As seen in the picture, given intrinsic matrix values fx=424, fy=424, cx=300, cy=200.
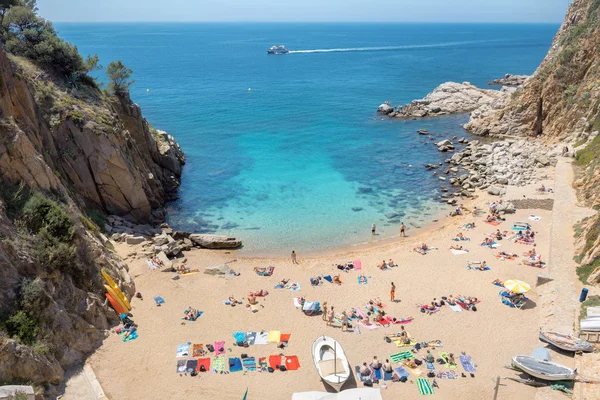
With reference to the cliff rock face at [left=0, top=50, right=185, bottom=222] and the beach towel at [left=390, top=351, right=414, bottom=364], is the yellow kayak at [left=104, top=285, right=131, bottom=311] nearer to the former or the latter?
the cliff rock face at [left=0, top=50, right=185, bottom=222]

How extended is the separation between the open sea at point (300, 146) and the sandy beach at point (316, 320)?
552 cm

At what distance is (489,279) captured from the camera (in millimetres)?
26922

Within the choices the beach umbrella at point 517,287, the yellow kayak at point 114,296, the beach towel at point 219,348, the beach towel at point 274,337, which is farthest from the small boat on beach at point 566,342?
the yellow kayak at point 114,296

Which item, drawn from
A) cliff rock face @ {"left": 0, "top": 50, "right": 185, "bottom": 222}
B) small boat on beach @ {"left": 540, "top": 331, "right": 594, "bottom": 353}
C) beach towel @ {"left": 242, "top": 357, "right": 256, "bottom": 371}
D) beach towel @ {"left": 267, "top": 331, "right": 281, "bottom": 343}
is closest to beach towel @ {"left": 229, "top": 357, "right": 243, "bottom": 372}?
beach towel @ {"left": 242, "top": 357, "right": 256, "bottom": 371}

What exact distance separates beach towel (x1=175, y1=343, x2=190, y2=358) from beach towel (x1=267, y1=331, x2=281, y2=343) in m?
3.99

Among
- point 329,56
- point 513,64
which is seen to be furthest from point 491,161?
point 329,56

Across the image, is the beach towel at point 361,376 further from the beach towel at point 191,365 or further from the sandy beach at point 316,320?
the beach towel at point 191,365

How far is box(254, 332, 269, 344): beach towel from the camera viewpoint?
21.5 meters

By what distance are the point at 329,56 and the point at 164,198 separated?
392 ft

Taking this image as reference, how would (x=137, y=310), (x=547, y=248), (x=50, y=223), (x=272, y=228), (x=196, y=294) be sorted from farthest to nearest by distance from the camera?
(x=272, y=228) → (x=547, y=248) → (x=196, y=294) → (x=137, y=310) → (x=50, y=223)

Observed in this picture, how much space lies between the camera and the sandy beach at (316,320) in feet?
61.5

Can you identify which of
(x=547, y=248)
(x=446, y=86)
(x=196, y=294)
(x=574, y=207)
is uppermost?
(x=446, y=86)

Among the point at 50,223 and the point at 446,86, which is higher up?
the point at 446,86

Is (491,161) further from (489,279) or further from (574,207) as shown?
(489,279)
